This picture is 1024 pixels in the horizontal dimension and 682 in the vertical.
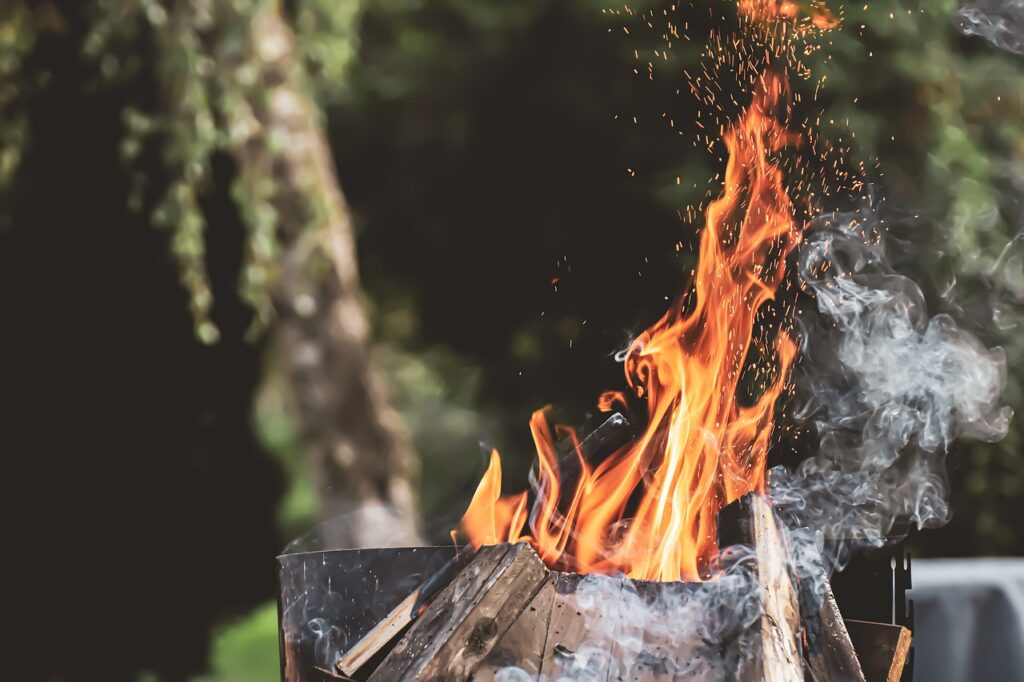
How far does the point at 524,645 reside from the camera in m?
1.82

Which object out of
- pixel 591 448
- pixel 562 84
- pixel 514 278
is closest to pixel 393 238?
pixel 514 278

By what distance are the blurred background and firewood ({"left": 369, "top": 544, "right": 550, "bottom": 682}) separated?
7.07 ft

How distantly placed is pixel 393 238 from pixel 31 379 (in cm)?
170

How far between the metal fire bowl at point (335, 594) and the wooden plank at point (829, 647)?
27.2 inches

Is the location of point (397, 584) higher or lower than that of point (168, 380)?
lower

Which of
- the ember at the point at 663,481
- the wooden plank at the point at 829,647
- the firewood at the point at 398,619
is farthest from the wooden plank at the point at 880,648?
the firewood at the point at 398,619

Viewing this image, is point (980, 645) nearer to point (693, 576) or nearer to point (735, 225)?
point (693, 576)

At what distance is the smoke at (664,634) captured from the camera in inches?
68.3

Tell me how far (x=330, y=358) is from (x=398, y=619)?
8.84 feet

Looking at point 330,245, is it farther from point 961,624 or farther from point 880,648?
point 880,648

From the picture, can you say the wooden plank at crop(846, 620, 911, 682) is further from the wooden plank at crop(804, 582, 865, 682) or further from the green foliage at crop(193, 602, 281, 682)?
the green foliage at crop(193, 602, 281, 682)

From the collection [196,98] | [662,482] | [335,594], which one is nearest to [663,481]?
[662,482]

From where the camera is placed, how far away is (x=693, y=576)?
6.68 ft

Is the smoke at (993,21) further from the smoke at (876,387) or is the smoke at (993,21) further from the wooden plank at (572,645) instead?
the wooden plank at (572,645)
